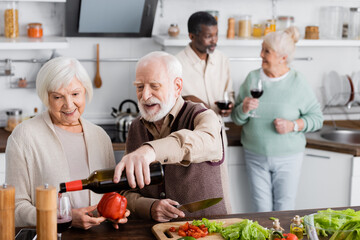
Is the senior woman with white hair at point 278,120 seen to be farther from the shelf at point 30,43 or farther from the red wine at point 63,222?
the red wine at point 63,222

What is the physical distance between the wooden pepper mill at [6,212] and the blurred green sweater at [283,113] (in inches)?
84.5

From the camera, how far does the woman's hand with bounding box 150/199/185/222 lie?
6.68ft

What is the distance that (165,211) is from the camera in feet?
6.73

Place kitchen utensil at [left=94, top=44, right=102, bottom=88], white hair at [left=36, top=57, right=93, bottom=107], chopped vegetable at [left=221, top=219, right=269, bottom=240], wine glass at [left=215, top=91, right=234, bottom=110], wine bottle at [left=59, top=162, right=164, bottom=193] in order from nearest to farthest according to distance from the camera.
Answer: wine bottle at [left=59, top=162, right=164, bottom=193], chopped vegetable at [left=221, top=219, right=269, bottom=240], white hair at [left=36, top=57, right=93, bottom=107], wine glass at [left=215, top=91, right=234, bottom=110], kitchen utensil at [left=94, top=44, right=102, bottom=88]

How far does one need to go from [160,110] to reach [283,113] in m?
1.60

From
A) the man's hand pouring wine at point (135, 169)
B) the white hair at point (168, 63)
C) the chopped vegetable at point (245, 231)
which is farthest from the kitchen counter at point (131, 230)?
the white hair at point (168, 63)

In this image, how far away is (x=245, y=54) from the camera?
14.4ft

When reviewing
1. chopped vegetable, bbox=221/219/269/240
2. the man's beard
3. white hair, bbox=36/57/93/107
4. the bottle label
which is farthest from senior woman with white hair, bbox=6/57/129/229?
chopped vegetable, bbox=221/219/269/240

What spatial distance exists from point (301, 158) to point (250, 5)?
1351 millimetres

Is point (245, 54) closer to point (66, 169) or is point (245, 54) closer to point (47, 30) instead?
point (47, 30)

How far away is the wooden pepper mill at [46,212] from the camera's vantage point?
5.21 ft

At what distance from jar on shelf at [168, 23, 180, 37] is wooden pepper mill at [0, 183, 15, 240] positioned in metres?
2.52

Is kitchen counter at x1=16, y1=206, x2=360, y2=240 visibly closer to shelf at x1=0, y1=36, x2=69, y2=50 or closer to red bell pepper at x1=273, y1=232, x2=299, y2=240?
red bell pepper at x1=273, y1=232, x2=299, y2=240

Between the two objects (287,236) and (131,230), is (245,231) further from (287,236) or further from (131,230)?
(131,230)
